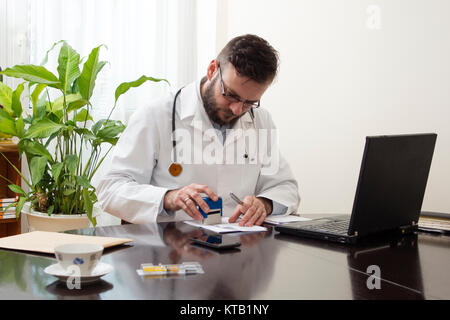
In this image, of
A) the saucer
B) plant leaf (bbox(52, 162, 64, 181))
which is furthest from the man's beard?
the saucer

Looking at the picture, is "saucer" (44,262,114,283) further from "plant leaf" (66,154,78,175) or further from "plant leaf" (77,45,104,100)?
"plant leaf" (77,45,104,100)

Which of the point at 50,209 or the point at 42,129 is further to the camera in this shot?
the point at 50,209

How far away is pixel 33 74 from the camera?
2.65 m

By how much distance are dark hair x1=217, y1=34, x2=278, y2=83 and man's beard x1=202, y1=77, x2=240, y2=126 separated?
0.16m

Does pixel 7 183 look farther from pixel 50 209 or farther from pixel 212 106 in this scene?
pixel 212 106

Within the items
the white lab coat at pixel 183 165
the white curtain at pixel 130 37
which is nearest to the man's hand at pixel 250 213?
the white lab coat at pixel 183 165

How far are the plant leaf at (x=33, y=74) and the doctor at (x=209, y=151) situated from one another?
782 millimetres

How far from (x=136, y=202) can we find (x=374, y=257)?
36.5 inches

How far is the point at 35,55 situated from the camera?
323 centimetres

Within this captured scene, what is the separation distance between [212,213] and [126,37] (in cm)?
219

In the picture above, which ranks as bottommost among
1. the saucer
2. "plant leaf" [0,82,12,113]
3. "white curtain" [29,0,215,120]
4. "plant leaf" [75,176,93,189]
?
the saucer

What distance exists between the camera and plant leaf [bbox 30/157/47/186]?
2635 mm

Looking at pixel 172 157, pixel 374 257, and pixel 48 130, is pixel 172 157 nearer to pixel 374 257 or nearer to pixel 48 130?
pixel 48 130

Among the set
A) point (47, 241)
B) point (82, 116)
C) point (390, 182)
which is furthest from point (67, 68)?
point (390, 182)
